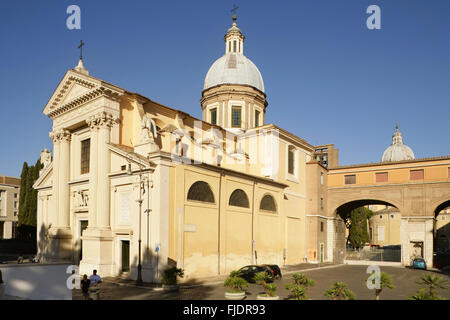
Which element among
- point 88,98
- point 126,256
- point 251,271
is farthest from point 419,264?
point 88,98

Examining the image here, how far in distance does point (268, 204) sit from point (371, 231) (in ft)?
216

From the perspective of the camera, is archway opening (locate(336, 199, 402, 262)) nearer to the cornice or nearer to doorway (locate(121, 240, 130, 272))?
doorway (locate(121, 240, 130, 272))

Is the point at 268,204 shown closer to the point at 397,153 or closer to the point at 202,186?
the point at 202,186

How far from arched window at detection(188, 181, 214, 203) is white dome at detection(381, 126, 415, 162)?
7594cm

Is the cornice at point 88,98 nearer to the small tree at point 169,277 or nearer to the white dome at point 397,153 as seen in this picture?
the small tree at point 169,277

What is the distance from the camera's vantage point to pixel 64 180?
30.2 metres

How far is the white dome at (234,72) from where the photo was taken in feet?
147

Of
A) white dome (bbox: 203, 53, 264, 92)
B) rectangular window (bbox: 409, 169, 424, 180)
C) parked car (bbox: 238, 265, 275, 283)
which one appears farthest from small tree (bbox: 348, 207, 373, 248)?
parked car (bbox: 238, 265, 275, 283)

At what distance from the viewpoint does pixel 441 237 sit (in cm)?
9094

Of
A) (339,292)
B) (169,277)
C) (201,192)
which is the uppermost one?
(201,192)

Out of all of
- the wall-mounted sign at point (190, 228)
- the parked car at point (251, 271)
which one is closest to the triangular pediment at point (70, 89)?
the wall-mounted sign at point (190, 228)

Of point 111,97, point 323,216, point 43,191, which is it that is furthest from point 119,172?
point 323,216

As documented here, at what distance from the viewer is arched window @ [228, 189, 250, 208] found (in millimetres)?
29562
